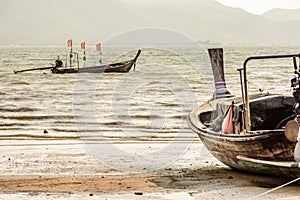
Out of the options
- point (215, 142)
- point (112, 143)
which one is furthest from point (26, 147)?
point (215, 142)

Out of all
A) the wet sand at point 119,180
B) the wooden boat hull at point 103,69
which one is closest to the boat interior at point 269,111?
the wet sand at point 119,180

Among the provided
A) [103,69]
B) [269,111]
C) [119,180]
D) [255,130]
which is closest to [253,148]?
[255,130]

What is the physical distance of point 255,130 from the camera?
8.32 metres

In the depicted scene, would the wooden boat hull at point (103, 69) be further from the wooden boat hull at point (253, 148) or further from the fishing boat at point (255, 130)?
the wooden boat hull at point (253, 148)

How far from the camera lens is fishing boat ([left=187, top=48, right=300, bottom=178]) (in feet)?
22.6

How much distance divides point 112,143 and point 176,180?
4.06 m

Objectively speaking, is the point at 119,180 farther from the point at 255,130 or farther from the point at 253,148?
the point at 255,130

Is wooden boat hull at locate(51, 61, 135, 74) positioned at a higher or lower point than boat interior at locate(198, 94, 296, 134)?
lower

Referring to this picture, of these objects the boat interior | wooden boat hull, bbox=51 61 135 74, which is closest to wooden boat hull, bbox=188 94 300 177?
the boat interior

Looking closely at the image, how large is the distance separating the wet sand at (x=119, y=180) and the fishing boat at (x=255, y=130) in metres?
0.31

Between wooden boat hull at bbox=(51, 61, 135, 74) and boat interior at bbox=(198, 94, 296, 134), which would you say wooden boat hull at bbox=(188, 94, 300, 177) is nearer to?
boat interior at bbox=(198, 94, 296, 134)

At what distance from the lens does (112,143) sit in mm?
11781

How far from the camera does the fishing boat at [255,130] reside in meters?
6.89

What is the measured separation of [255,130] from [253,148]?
1205 millimetres
